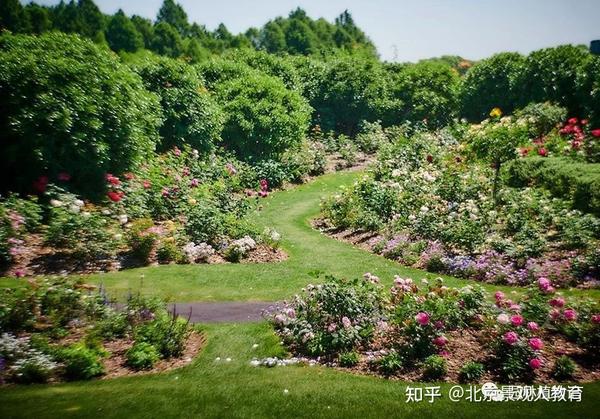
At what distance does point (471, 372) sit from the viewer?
5.95 meters

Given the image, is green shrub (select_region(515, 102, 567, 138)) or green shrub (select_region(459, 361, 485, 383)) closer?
green shrub (select_region(459, 361, 485, 383))

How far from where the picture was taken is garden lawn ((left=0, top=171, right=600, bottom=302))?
29.5 feet

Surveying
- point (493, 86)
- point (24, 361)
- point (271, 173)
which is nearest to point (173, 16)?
point (493, 86)

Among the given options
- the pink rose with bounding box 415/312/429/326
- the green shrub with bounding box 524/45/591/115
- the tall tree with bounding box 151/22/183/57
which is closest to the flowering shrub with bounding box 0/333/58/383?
the pink rose with bounding box 415/312/429/326

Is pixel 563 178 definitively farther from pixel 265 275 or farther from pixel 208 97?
pixel 208 97

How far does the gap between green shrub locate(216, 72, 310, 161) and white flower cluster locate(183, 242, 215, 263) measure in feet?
30.6

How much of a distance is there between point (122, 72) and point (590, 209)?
14123 millimetres

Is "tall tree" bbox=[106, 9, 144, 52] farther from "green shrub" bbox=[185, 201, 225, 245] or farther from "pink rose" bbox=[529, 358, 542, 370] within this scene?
"pink rose" bbox=[529, 358, 542, 370]

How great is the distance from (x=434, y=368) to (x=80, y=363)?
5.13 meters

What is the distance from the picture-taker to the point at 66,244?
398 inches

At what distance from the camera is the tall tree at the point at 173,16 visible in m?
79.3

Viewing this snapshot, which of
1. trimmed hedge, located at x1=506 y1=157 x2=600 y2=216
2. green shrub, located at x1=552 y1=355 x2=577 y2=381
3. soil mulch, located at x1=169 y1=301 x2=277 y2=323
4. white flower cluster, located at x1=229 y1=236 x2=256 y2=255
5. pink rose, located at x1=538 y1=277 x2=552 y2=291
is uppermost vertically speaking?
trimmed hedge, located at x1=506 y1=157 x2=600 y2=216

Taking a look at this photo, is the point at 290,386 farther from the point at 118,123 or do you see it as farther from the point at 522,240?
the point at 118,123

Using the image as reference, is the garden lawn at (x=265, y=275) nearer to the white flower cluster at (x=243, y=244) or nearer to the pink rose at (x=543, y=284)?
the white flower cluster at (x=243, y=244)
